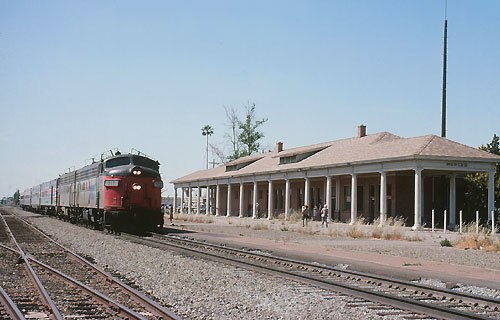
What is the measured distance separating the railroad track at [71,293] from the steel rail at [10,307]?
0.20 feet

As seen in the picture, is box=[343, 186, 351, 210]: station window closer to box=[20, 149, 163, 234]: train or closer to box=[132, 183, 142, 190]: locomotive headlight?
box=[20, 149, 163, 234]: train

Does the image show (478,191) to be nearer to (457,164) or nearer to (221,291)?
(457,164)

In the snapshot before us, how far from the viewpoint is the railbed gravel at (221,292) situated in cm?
893

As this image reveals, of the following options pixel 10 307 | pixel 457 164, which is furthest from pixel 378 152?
pixel 10 307

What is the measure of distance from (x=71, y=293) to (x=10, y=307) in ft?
5.86

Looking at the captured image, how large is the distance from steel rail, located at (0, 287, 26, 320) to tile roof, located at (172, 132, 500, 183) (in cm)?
2663

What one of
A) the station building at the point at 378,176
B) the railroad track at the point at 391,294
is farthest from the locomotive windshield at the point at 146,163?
the station building at the point at 378,176

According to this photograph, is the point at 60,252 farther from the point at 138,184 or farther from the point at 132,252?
the point at 138,184

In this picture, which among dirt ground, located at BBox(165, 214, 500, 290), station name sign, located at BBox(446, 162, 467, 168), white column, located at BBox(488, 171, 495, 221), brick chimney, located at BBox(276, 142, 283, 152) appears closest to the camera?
dirt ground, located at BBox(165, 214, 500, 290)

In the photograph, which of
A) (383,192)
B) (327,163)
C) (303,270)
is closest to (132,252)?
(303,270)

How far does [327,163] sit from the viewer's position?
41.5 metres

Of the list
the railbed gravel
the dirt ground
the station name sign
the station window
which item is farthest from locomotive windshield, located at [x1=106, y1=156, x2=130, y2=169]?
the station window

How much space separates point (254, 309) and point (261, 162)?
159 feet

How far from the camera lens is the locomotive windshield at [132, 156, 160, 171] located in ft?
89.0
